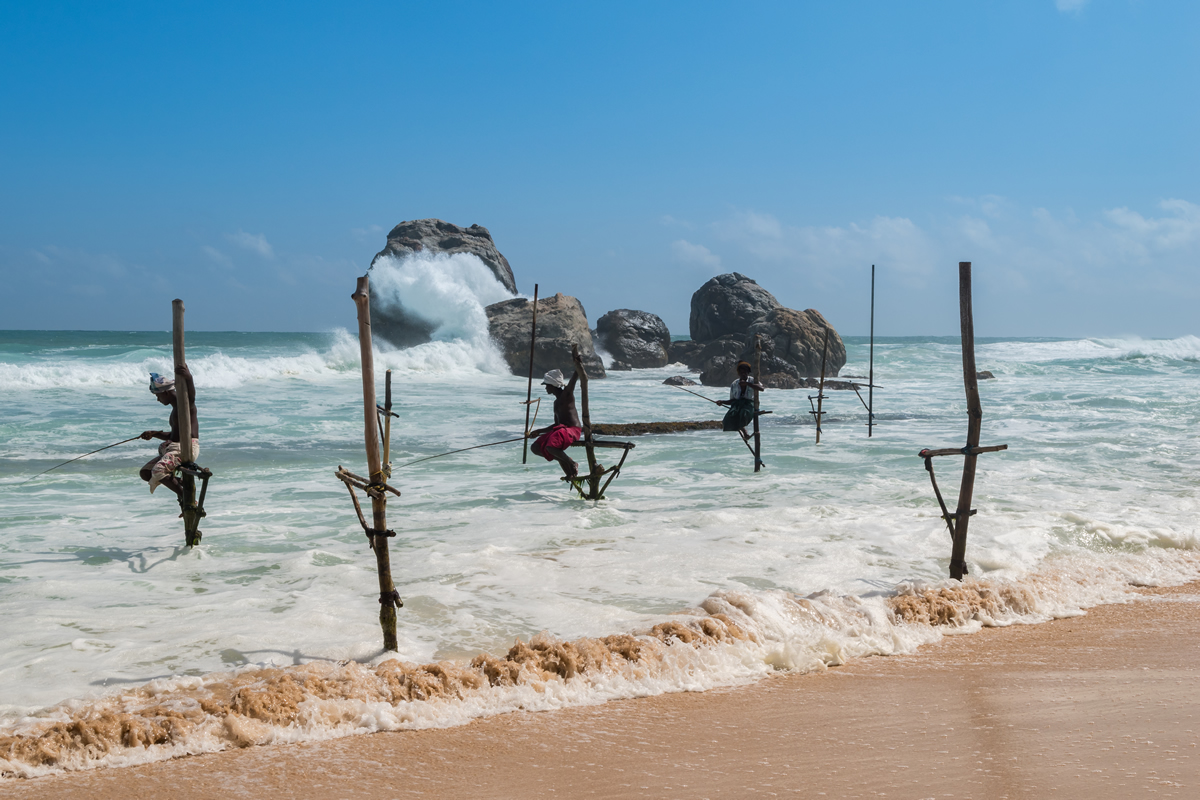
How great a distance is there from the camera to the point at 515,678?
4.15 metres

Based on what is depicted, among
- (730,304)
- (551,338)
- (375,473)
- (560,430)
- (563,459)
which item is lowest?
(563,459)

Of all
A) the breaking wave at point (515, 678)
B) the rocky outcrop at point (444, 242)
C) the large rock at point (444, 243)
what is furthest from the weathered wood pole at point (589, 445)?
the rocky outcrop at point (444, 242)

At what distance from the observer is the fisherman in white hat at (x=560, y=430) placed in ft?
30.1

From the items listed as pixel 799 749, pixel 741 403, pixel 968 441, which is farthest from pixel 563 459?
pixel 799 749

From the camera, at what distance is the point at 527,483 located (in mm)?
11062

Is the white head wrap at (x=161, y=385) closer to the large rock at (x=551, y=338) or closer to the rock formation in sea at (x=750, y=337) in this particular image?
the rock formation in sea at (x=750, y=337)

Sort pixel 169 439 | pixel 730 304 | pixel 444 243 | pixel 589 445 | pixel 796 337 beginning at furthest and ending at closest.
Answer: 1. pixel 444 243
2. pixel 730 304
3. pixel 796 337
4. pixel 589 445
5. pixel 169 439

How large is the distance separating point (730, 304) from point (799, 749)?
34.2m

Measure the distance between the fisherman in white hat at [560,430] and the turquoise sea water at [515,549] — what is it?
2.06 feet

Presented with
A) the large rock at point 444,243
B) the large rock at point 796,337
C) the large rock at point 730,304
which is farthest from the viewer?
the large rock at point 444,243

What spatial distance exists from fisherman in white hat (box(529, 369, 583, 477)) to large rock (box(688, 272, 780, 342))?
27620 mm

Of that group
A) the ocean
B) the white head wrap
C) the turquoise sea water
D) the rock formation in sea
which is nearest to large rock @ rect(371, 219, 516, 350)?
the rock formation in sea

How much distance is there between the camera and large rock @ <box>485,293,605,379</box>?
1238 inches

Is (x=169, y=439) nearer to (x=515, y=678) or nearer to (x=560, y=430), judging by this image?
(x=560, y=430)
